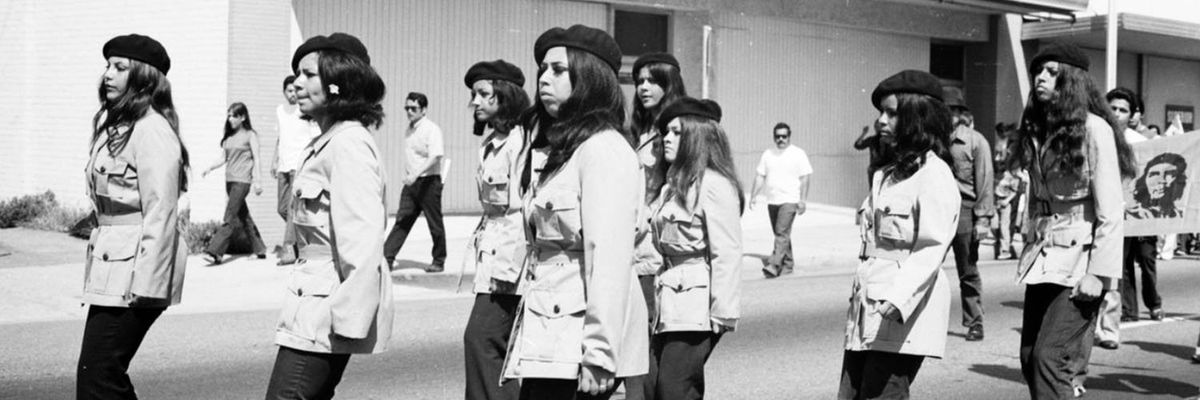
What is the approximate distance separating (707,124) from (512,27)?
13259 millimetres

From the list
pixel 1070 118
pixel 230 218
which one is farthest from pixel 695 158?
pixel 230 218

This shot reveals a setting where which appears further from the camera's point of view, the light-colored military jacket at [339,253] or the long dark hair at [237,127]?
the long dark hair at [237,127]

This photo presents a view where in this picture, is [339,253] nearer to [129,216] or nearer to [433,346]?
[129,216]

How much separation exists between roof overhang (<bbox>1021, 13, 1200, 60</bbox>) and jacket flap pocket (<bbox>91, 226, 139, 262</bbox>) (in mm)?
21169

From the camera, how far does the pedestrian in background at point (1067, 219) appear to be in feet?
19.9

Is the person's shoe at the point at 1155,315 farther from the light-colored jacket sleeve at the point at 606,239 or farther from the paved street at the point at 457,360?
the light-colored jacket sleeve at the point at 606,239

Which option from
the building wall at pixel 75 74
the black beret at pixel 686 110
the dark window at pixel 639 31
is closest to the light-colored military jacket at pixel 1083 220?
the black beret at pixel 686 110

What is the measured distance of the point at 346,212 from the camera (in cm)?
448

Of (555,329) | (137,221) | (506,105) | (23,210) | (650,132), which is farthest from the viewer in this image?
(23,210)

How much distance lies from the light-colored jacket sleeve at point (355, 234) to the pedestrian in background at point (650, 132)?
5.42 feet

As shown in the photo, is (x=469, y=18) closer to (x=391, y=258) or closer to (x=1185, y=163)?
(x=391, y=258)

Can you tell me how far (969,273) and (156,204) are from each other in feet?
21.5

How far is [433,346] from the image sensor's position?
9703 mm

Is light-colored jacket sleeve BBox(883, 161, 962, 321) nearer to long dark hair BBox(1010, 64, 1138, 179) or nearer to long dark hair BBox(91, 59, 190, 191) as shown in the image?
long dark hair BBox(1010, 64, 1138, 179)
